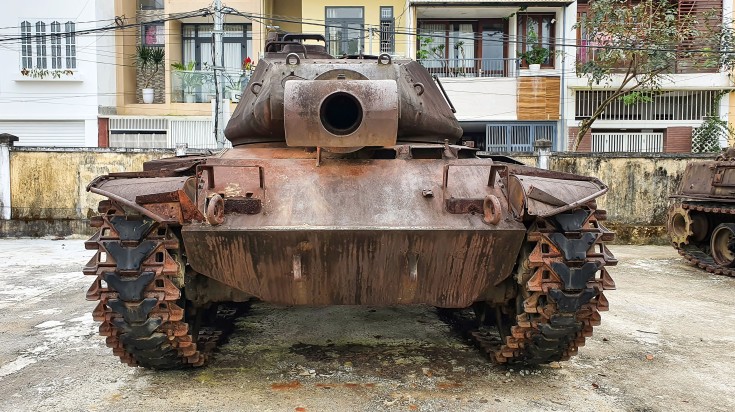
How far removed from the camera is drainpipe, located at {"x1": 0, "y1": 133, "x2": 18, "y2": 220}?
1299cm

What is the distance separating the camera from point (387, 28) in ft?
64.0

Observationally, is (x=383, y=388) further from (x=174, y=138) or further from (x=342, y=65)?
(x=174, y=138)

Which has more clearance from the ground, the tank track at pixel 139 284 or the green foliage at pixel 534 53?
the green foliage at pixel 534 53

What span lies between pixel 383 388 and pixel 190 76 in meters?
18.0

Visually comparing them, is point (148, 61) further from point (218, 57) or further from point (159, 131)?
point (218, 57)

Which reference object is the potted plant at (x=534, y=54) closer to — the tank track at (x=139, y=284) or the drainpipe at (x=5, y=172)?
the drainpipe at (x=5, y=172)

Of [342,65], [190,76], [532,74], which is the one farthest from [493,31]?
[342,65]

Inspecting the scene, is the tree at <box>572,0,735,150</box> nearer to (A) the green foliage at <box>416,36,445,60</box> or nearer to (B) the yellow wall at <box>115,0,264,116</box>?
(A) the green foliage at <box>416,36,445,60</box>

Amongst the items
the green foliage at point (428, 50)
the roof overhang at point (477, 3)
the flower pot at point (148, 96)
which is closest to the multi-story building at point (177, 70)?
the flower pot at point (148, 96)

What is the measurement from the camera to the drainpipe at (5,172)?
13.0 m

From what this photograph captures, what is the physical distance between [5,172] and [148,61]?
31.3 ft

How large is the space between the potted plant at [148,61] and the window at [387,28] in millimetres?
7666

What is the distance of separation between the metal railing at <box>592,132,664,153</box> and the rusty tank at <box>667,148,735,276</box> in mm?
7972

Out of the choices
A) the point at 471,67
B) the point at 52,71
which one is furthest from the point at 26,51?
the point at 471,67
